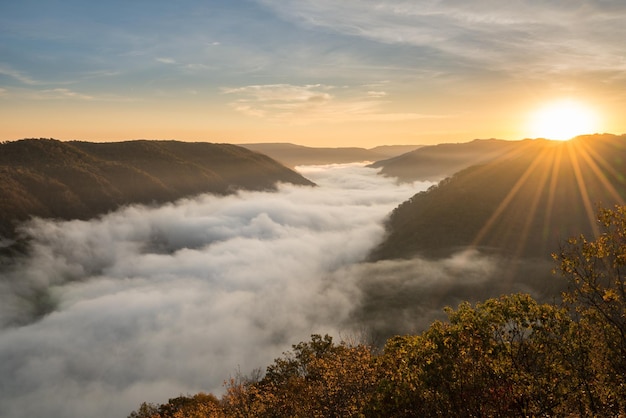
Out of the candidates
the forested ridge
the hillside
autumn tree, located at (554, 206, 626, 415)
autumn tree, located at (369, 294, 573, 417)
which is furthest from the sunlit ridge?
autumn tree, located at (554, 206, 626, 415)

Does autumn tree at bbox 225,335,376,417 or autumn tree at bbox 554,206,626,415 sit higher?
autumn tree at bbox 554,206,626,415

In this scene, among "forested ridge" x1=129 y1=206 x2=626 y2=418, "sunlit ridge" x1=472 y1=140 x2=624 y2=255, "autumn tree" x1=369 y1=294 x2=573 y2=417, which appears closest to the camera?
"forested ridge" x1=129 y1=206 x2=626 y2=418

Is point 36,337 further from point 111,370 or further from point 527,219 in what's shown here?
point 527,219

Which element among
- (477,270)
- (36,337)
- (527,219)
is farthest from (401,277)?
(36,337)

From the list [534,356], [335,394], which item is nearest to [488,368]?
[534,356]

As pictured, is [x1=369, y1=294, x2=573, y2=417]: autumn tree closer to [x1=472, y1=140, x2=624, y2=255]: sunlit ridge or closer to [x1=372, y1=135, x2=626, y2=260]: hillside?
[x1=372, y1=135, x2=626, y2=260]: hillside

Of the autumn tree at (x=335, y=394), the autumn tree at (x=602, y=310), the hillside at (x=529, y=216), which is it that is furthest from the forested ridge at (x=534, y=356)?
the hillside at (x=529, y=216)

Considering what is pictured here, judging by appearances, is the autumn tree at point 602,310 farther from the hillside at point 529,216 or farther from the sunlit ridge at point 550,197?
the sunlit ridge at point 550,197

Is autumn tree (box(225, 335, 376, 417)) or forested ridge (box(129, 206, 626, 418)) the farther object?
autumn tree (box(225, 335, 376, 417))

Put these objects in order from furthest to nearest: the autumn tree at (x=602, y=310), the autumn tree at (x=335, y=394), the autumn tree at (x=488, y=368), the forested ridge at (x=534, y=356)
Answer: the autumn tree at (x=335, y=394)
the autumn tree at (x=488, y=368)
the forested ridge at (x=534, y=356)
the autumn tree at (x=602, y=310)

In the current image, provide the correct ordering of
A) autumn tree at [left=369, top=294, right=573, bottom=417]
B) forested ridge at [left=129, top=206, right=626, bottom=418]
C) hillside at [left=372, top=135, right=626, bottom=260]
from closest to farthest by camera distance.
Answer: forested ridge at [left=129, top=206, right=626, bottom=418] < autumn tree at [left=369, top=294, right=573, bottom=417] < hillside at [left=372, top=135, right=626, bottom=260]

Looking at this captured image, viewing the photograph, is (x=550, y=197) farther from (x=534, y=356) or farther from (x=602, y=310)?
(x=602, y=310)
